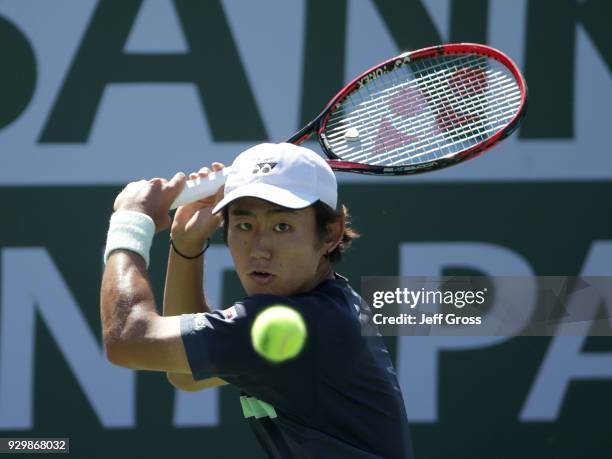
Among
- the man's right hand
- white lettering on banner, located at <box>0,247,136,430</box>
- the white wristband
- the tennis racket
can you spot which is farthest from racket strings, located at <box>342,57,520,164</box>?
white lettering on banner, located at <box>0,247,136,430</box>

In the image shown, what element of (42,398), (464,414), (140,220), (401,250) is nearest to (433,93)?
(140,220)

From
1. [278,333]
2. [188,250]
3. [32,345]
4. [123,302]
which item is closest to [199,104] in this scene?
[32,345]

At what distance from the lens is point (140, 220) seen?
2.54m

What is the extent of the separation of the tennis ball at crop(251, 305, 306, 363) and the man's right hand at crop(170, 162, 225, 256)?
0.51m

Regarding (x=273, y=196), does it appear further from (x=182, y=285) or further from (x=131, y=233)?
(x=182, y=285)

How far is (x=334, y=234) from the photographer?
2633 millimetres

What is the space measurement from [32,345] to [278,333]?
9.13ft

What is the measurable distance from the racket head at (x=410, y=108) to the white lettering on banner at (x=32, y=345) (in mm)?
1987

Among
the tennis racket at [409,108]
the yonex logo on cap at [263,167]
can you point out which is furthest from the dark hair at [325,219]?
the tennis racket at [409,108]

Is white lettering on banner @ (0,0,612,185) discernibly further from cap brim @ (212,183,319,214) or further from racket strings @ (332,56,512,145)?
cap brim @ (212,183,319,214)

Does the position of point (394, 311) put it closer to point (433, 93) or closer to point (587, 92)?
point (587, 92)

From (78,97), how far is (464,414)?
6.82 feet

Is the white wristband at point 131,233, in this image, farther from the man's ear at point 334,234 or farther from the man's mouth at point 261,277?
the man's ear at point 334,234

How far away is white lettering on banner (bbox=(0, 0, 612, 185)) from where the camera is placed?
4902 millimetres
